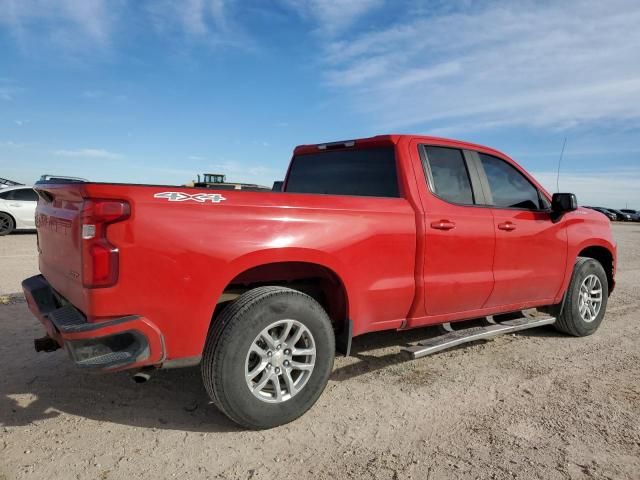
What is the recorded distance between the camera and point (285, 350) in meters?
3.00

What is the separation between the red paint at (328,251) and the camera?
254cm

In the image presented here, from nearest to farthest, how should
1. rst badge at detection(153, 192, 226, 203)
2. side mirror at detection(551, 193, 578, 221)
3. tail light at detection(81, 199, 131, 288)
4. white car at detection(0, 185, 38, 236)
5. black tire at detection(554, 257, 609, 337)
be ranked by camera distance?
tail light at detection(81, 199, 131, 288) → rst badge at detection(153, 192, 226, 203) → side mirror at detection(551, 193, 578, 221) → black tire at detection(554, 257, 609, 337) → white car at detection(0, 185, 38, 236)

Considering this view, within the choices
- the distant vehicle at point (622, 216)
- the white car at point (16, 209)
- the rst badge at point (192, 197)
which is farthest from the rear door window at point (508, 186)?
the distant vehicle at point (622, 216)

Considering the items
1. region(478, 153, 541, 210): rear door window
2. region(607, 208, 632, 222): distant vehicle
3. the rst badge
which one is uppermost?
region(478, 153, 541, 210): rear door window

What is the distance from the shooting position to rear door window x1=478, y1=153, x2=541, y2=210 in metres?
4.34

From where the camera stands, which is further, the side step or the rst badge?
the side step

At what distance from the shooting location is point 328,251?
3.12 metres

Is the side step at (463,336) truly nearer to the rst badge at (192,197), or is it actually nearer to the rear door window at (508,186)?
the rear door window at (508,186)

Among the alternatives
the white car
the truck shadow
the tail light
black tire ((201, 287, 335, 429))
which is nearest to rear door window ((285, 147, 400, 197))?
black tire ((201, 287, 335, 429))

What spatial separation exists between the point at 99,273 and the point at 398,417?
6.73 feet

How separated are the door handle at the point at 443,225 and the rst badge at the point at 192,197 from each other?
1723 mm

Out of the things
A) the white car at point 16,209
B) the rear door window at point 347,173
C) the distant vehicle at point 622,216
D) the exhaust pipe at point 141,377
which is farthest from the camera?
the distant vehicle at point 622,216

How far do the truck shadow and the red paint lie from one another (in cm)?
63

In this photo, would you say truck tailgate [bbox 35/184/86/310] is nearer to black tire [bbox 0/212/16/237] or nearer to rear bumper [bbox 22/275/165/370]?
rear bumper [bbox 22/275/165/370]
